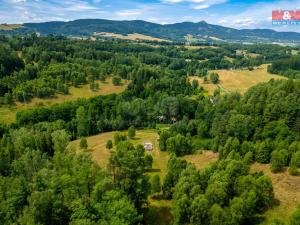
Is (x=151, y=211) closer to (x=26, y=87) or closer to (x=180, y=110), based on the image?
(x=180, y=110)

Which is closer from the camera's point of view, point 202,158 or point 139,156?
point 139,156

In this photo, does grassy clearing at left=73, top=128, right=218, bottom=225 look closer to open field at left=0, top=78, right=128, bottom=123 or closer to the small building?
the small building

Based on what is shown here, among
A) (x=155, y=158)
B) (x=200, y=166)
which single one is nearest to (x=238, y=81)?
(x=155, y=158)

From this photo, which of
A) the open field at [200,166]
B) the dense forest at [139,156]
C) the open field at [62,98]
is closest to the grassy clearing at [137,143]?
the open field at [200,166]

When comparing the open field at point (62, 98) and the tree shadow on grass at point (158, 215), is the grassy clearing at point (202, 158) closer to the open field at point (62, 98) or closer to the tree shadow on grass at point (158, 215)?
the tree shadow on grass at point (158, 215)

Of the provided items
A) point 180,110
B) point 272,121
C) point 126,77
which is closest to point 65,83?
point 126,77

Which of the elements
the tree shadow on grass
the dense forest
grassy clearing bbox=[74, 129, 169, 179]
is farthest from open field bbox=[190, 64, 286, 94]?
the tree shadow on grass

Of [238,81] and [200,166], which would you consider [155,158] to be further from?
[238,81]
